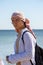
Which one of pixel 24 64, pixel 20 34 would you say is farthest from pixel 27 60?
pixel 20 34

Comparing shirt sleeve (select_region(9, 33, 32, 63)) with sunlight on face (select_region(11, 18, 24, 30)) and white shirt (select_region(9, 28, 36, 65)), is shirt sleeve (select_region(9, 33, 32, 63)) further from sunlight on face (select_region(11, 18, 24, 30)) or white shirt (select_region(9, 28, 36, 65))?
sunlight on face (select_region(11, 18, 24, 30))

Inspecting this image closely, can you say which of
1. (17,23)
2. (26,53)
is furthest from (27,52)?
(17,23)

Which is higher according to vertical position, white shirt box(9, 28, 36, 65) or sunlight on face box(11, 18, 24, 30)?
sunlight on face box(11, 18, 24, 30)

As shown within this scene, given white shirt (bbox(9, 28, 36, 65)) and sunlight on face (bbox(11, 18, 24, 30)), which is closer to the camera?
white shirt (bbox(9, 28, 36, 65))

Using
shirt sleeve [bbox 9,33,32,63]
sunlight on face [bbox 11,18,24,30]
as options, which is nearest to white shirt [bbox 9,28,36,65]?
shirt sleeve [bbox 9,33,32,63]

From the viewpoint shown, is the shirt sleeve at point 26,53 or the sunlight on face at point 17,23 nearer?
the shirt sleeve at point 26,53

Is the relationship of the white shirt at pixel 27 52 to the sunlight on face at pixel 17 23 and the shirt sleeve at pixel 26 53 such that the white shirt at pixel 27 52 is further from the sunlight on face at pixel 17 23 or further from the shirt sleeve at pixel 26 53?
the sunlight on face at pixel 17 23

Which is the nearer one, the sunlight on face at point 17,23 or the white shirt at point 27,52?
the white shirt at point 27,52

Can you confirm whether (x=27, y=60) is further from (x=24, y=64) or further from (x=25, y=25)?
(x=25, y=25)

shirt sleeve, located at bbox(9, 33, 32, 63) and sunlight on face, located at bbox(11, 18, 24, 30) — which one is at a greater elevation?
sunlight on face, located at bbox(11, 18, 24, 30)

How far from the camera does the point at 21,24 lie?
11.7ft

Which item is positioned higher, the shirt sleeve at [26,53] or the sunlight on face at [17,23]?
the sunlight on face at [17,23]

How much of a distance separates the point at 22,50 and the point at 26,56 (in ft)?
0.35

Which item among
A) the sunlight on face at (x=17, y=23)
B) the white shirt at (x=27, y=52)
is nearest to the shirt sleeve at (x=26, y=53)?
the white shirt at (x=27, y=52)
